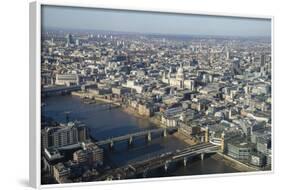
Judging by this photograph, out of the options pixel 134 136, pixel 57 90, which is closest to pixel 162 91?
pixel 134 136

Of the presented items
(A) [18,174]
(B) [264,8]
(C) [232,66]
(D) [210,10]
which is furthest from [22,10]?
(B) [264,8]

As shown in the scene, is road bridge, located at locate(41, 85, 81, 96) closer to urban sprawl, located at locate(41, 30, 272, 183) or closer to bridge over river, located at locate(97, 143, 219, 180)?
urban sprawl, located at locate(41, 30, 272, 183)

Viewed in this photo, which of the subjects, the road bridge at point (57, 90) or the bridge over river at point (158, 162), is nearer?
the road bridge at point (57, 90)

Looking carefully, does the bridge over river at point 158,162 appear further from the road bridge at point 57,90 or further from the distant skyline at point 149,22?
the distant skyline at point 149,22

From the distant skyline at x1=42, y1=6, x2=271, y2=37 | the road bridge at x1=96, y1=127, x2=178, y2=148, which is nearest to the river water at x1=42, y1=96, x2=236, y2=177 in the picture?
the road bridge at x1=96, y1=127, x2=178, y2=148

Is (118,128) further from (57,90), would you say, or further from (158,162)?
(57,90)

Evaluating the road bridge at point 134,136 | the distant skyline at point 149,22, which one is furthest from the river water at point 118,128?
the distant skyline at point 149,22

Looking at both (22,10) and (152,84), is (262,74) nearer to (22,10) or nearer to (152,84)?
(152,84)
